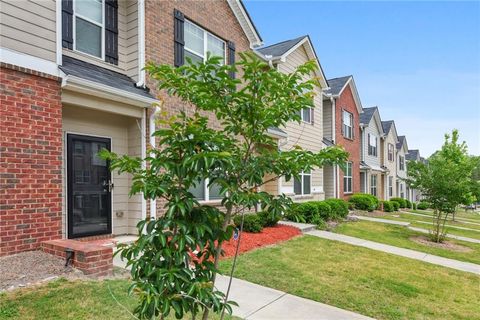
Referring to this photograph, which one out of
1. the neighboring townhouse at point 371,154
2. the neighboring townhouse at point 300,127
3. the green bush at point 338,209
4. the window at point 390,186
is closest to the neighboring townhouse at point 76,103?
the neighboring townhouse at point 300,127

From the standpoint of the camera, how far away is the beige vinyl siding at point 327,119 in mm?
18875

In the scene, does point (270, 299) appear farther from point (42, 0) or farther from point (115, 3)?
point (115, 3)

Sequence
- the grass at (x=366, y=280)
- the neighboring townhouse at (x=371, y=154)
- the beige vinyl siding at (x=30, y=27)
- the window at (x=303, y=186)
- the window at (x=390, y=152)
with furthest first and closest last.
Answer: the window at (x=390, y=152) < the neighboring townhouse at (x=371, y=154) < the window at (x=303, y=186) < the beige vinyl siding at (x=30, y=27) < the grass at (x=366, y=280)

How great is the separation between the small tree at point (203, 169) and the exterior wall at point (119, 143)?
505cm

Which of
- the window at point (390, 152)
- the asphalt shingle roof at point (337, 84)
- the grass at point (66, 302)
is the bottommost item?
the grass at point (66, 302)

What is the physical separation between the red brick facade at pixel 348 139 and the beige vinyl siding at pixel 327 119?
0.39 m

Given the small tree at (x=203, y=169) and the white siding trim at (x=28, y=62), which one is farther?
the white siding trim at (x=28, y=62)

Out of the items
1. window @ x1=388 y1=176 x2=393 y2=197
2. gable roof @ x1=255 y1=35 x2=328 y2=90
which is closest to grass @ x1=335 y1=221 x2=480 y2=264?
gable roof @ x1=255 y1=35 x2=328 y2=90

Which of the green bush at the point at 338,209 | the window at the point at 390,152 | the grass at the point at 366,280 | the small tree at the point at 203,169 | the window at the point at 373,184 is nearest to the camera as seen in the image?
the small tree at the point at 203,169

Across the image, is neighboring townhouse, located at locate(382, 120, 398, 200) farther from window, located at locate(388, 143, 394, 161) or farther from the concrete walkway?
the concrete walkway

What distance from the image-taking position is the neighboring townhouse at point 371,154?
24.0 meters

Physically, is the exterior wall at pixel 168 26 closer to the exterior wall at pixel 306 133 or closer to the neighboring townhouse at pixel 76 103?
the neighboring townhouse at pixel 76 103

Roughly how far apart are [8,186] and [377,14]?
14.3m

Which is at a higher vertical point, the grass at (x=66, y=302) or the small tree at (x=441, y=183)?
the small tree at (x=441, y=183)
